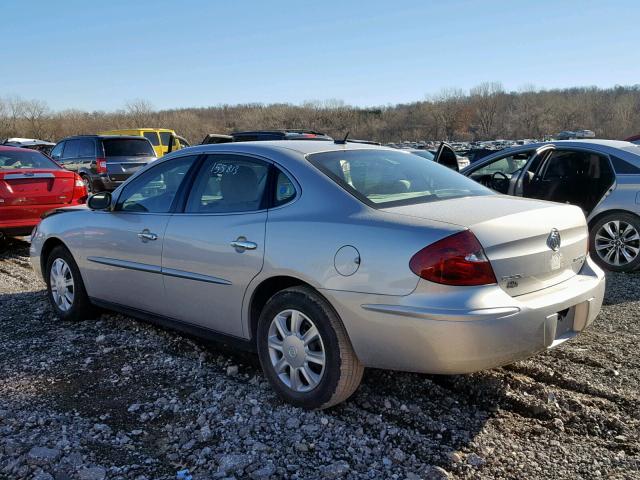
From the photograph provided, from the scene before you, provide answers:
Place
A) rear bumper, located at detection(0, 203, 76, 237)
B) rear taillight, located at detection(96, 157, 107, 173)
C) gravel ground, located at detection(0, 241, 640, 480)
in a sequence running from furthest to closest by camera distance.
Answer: rear taillight, located at detection(96, 157, 107, 173), rear bumper, located at detection(0, 203, 76, 237), gravel ground, located at detection(0, 241, 640, 480)

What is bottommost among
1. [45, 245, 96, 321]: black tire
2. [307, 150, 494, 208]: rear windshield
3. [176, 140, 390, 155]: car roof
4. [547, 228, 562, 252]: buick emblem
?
[45, 245, 96, 321]: black tire

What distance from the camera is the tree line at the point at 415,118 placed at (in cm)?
6794

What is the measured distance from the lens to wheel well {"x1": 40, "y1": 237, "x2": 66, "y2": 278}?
522cm

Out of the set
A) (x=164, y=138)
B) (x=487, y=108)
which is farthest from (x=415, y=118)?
(x=164, y=138)

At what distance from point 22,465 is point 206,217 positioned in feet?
5.71

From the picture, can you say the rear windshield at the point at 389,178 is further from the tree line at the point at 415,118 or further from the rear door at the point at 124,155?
the tree line at the point at 415,118

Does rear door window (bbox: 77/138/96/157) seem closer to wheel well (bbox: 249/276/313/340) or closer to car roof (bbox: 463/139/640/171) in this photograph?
car roof (bbox: 463/139/640/171)

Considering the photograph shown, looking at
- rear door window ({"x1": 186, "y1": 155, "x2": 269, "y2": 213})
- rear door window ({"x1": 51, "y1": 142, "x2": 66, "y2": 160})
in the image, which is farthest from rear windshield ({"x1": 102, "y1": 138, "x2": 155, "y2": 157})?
rear door window ({"x1": 186, "y1": 155, "x2": 269, "y2": 213})

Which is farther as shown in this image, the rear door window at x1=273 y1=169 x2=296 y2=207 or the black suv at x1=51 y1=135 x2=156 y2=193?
the black suv at x1=51 y1=135 x2=156 y2=193

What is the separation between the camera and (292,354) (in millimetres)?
3348

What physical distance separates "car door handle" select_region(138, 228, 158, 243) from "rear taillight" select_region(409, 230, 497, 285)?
6.76 feet

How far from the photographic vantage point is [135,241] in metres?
4.28

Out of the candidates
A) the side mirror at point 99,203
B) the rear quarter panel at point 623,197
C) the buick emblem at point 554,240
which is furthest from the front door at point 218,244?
the rear quarter panel at point 623,197

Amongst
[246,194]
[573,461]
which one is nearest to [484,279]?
[573,461]
